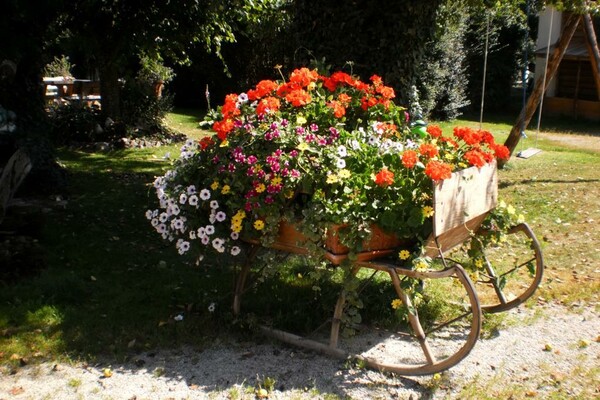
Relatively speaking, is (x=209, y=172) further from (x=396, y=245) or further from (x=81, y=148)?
(x=81, y=148)

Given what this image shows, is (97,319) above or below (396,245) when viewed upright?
below

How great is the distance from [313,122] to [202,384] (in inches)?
65.5

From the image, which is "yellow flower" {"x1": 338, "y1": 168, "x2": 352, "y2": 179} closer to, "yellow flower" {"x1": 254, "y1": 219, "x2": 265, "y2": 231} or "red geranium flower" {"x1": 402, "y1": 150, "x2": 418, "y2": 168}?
"red geranium flower" {"x1": 402, "y1": 150, "x2": 418, "y2": 168}

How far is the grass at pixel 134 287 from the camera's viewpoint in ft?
13.7

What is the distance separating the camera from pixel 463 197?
376 cm

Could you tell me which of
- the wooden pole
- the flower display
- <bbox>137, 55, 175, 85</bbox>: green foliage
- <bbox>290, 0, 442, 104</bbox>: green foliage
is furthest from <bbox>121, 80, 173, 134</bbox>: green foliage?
the flower display

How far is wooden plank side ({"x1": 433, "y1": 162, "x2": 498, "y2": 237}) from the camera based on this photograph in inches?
139

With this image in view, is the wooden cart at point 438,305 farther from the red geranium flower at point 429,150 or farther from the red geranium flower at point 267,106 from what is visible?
the red geranium flower at point 267,106

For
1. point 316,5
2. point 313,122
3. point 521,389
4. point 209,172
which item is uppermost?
point 316,5

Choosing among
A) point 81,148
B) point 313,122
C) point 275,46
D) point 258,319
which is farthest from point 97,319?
point 275,46

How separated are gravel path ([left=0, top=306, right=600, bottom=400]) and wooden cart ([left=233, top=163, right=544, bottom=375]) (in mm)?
123

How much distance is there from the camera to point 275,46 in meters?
15.8

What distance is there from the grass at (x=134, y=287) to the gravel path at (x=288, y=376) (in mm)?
210

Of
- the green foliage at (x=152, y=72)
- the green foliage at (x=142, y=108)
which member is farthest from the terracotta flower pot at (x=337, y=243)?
the green foliage at (x=152, y=72)
